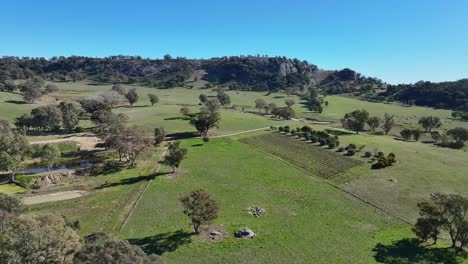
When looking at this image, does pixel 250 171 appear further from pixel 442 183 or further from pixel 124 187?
pixel 442 183

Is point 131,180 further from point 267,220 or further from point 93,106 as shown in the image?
point 93,106

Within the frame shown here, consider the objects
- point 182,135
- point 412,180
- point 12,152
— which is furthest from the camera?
point 182,135

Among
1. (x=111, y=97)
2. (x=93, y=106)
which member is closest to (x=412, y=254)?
(x=93, y=106)

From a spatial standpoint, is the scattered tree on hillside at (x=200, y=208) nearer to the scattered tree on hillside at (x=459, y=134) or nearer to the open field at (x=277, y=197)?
the open field at (x=277, y=197)

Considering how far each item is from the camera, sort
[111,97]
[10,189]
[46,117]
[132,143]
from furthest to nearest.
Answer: [111,97] → [46,117] → [132,143] → [10,189]

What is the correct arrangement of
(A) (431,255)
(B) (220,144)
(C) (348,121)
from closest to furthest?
(A) (431,255) → (B) (220,144) → (C) (348,121)

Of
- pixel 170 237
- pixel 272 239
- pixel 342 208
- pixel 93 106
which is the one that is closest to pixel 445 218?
pixel 342 208

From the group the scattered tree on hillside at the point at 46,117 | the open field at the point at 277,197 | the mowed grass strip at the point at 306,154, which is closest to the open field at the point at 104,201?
the open field at the point at 277,197
